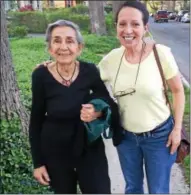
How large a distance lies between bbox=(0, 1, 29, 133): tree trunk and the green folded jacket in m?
1.66

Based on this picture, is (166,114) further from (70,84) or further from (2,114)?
(2,114)

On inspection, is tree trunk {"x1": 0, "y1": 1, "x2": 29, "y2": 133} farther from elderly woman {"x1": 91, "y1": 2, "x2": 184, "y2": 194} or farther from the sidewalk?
elderly woman {"x1": 91, "y1": 2, "x2": 184, "y2": 194}

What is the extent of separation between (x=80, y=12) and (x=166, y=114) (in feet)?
89.3

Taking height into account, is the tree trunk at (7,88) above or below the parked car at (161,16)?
below

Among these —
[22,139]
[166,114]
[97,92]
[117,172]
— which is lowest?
[117,172]

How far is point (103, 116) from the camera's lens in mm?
2443

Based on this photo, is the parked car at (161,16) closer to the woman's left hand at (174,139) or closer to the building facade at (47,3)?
the woman's left hand at (174,139)

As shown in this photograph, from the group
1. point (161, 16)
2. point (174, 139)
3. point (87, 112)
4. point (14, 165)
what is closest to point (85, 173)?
point (87, 112)

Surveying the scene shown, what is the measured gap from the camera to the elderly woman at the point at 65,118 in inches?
93.4

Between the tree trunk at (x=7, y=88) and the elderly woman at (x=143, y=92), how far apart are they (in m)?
1.55

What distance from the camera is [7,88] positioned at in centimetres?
396

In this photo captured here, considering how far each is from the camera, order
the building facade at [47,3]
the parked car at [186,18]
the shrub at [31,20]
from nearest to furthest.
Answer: the parked car at [186,18]
the shrub at [31,20]
the building facade at [47,3]

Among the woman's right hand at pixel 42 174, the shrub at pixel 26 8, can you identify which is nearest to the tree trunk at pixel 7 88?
the woman's right hand at pixel 42 174

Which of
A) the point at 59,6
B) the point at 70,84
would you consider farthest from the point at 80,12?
the point at 70,84
